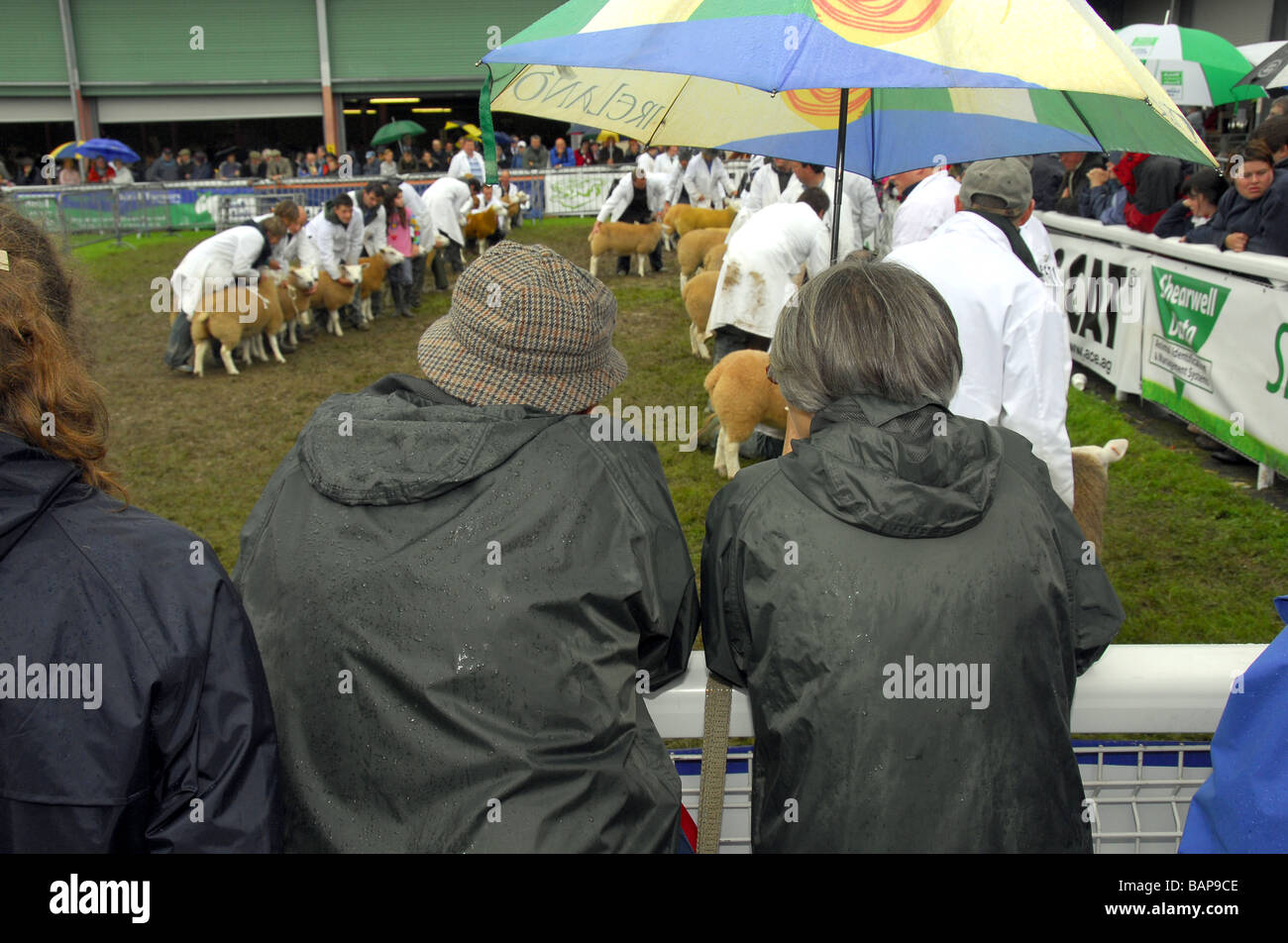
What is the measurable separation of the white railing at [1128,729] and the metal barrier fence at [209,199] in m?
19.8

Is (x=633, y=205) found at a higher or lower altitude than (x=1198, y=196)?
lower

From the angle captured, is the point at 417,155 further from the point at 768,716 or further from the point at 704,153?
the point at 768,716

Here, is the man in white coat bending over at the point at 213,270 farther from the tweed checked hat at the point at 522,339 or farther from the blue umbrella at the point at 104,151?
the blue umbrella at the point at 104,151

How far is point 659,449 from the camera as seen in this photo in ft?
27.7

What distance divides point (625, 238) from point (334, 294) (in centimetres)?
570

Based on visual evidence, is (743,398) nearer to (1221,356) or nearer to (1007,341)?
(1007,341)

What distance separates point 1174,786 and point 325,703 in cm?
178

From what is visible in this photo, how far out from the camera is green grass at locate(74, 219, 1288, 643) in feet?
17.4

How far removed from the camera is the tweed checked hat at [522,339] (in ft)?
5.82

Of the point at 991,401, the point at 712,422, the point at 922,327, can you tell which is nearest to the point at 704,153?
the point at 712,422

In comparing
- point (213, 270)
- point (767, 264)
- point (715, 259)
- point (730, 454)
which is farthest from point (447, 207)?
point (730, 454)

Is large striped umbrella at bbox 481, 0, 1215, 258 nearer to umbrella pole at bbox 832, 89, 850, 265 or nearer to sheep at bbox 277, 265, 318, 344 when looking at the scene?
umbrella pole at bbox 832, 89, 850, 265

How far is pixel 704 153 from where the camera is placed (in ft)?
65.4

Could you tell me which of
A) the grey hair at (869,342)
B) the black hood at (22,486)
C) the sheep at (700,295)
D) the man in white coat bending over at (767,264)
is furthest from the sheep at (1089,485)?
the sheep at (700,295)
